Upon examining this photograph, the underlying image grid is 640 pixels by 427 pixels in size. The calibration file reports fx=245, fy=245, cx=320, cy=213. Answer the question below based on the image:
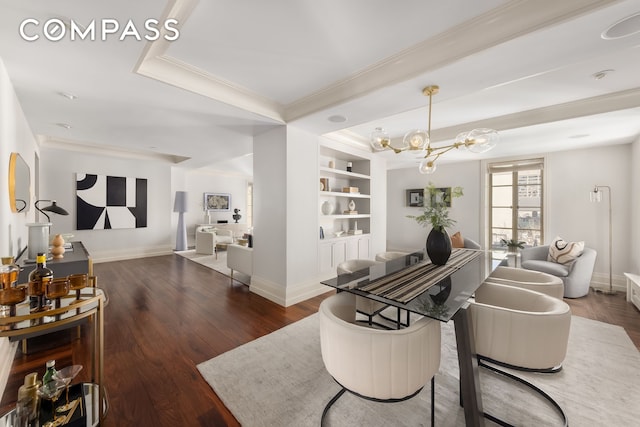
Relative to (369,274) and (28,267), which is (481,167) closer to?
(369,274)

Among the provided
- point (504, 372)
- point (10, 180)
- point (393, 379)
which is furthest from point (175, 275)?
point (504, 372)

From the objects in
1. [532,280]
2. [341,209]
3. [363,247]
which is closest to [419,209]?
[363,247]

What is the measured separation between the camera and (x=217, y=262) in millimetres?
5664

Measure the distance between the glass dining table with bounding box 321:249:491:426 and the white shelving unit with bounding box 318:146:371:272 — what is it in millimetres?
1697

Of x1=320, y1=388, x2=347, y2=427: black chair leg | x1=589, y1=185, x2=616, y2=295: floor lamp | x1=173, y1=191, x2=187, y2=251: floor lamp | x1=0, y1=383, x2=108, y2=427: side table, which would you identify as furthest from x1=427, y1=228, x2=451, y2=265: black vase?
x1=173, y1=191, x2=187, y2=251: floor lamp

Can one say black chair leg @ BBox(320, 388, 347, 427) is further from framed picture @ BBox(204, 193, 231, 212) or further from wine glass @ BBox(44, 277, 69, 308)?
framed picture @ BBox(204, 193, 231, 212)

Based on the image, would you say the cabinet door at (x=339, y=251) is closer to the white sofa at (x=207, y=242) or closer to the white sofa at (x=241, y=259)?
the white sofa at (x=241, y=259)

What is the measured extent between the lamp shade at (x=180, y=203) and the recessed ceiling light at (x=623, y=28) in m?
8.30

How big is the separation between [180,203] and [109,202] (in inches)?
68.1

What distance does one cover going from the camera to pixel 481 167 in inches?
226

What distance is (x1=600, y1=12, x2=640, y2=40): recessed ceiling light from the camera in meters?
1.48

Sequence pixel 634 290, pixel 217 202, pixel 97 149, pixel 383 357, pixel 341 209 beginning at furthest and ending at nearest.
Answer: pixel 217 202
pixel 97 149
pixel 341 209
pixel 634 290
pixel 383 357

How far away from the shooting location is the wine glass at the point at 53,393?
4.20 ft

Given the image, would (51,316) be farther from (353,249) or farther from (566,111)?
(566,111)
